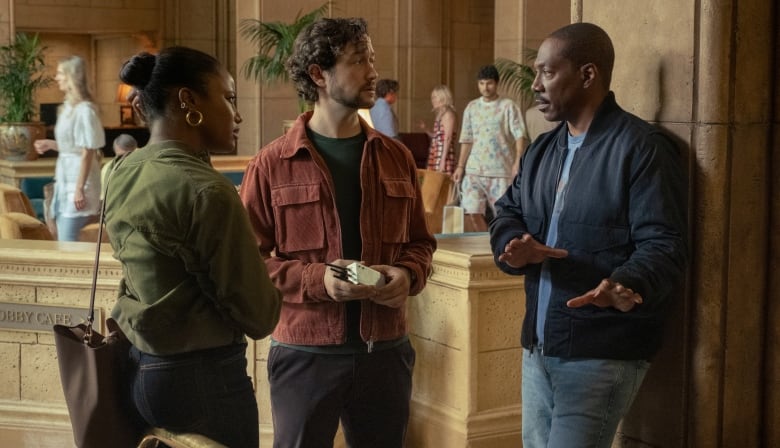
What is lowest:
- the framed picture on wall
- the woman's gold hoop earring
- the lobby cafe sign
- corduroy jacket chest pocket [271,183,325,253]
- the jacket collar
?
the lobby cafe sign

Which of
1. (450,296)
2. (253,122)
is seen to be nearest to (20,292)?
(450,296)

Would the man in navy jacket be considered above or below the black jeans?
above

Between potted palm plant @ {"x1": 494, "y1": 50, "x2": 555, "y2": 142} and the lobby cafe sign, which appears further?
potted palm plant @ {"x1": 494, "y1": 50, "x2": 555, "y2": 142}

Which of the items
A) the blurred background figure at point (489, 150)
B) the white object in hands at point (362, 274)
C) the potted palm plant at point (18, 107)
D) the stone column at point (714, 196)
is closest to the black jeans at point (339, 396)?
the white object in hands at point (362, 274)

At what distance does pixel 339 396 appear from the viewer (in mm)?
3283

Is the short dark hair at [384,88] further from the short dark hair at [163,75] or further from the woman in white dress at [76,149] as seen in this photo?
the short dark hair at [163,75]

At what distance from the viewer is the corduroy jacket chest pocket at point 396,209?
3.36m

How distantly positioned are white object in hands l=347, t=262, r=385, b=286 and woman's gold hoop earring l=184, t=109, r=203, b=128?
633 millimetres

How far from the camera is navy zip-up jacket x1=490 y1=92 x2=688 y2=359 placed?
2.81 meters

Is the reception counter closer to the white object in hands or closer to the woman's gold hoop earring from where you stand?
the white object in hands

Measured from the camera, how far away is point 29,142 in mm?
11945

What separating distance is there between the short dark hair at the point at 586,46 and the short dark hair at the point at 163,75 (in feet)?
2.86

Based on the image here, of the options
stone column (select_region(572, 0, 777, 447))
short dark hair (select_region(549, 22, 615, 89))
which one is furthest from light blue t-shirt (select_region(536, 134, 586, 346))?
stone column (select_region(572, 0, 777, 447))

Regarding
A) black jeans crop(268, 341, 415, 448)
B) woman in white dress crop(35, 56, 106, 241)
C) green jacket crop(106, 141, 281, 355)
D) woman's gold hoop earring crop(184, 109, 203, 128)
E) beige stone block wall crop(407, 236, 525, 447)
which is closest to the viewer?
green jacket crop(106, 141, 281, 355)
